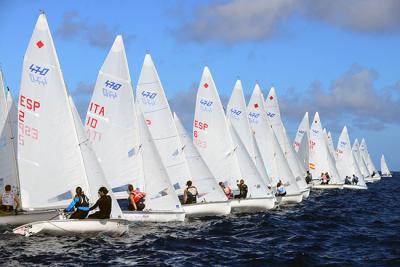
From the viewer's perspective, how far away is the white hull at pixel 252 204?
2819 centimetres

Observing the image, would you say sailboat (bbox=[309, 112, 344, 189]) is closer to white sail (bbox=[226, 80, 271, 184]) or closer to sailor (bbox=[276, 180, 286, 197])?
sailor (bbox=[276, 180, 286, 197])

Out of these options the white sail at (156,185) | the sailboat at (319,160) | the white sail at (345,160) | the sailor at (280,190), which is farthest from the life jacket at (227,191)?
the white sail at (345,160)

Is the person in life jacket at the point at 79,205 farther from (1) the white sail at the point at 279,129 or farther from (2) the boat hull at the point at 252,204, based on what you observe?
(1) the white sail at the point at 279,129

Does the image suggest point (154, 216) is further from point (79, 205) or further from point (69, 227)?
point (69, 227)

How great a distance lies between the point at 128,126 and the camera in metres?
23.8

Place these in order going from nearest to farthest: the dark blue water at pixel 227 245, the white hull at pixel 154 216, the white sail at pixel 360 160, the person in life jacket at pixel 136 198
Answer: the dark blue water at pixel 227 245
the white hull at pixel 154 216
the person in life jacket at pixel 136 198
the white sail at pixel 360 160

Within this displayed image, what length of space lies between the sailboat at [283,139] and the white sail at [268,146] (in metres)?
3.39

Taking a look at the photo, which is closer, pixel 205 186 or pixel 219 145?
pixel 205 186

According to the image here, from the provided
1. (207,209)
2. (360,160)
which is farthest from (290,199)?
(360,160)

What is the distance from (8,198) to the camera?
22.2 m

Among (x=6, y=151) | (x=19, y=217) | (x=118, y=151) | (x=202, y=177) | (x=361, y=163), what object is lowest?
(x=19, y=217)

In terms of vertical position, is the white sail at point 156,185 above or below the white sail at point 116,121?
below

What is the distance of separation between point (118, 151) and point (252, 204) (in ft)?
25.4

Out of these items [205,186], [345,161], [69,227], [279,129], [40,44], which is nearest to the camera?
[69,227]
